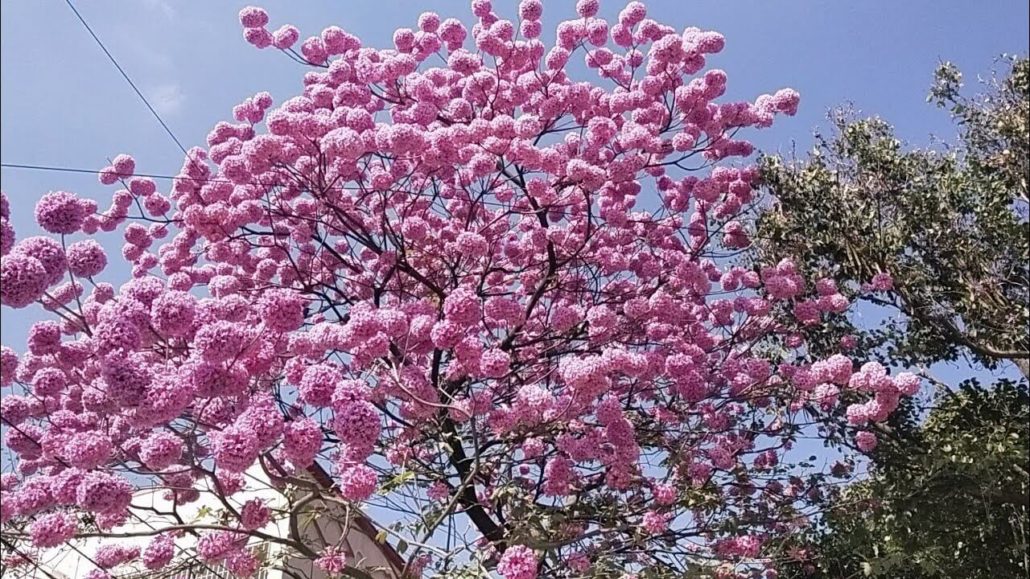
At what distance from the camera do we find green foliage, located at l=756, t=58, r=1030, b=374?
252 inches

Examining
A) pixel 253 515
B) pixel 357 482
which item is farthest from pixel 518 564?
pixel 253 515

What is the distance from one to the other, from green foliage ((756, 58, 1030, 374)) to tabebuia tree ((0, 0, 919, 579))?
434 millimetres

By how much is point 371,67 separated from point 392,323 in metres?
2.78

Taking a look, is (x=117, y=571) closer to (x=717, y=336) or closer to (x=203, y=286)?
(x=203, y=286)

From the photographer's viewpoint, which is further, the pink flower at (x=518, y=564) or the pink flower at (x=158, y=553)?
the pink flower at (x=158, y=553)

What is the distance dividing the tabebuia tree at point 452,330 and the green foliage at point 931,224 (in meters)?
0.43

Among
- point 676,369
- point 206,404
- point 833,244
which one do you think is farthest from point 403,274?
point 833,244

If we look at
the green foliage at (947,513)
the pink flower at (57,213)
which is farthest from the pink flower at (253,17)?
the green foliage at (947,513)

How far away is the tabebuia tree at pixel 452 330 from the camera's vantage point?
3.66 meters

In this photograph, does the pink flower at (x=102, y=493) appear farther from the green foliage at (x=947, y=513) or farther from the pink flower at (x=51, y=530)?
the green foliage at (x=947, y=513)

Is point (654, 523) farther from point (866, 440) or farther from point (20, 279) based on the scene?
point (20, 279)

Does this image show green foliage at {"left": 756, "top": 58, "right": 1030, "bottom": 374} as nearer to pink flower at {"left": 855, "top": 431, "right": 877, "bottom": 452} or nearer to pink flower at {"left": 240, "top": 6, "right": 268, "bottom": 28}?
pink flower at {"left": 855, "top": 431, "right": 877, "bottom": 452}

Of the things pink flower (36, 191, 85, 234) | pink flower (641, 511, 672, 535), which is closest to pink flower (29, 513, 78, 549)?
pink flower (36, 191, 85, 234)

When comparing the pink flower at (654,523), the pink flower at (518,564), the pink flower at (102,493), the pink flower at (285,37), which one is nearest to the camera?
the pink flower at (102,493)
